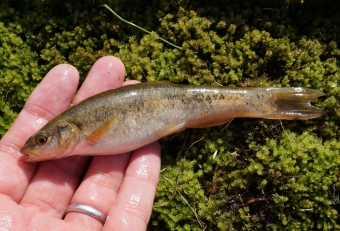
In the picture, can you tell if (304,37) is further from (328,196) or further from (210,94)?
(328,196)

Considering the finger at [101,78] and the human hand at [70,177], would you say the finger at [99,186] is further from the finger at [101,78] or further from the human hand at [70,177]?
the finger at [101,78]

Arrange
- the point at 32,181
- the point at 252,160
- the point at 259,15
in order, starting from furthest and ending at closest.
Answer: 1. the point at 259,15
2. the point at 252,160
3. the point at 32,181

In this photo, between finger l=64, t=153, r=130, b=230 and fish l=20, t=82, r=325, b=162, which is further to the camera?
fish l=20, t=82, r=325, b=162

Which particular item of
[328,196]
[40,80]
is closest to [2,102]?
[40,80]

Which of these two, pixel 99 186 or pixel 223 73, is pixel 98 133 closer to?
pixel 99 186

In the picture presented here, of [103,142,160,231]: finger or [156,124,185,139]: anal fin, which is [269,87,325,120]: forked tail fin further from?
[103,142,160,231]: finger

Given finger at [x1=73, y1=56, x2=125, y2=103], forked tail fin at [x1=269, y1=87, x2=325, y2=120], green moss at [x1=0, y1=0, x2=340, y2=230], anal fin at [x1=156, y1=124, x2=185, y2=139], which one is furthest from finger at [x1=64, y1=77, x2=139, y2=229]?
forked tail fin at [x1=269, y1=87, x2=325, y2=120]

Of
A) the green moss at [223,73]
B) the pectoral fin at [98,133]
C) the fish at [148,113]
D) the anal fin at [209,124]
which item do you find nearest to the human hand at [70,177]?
the fish at [148,113]
